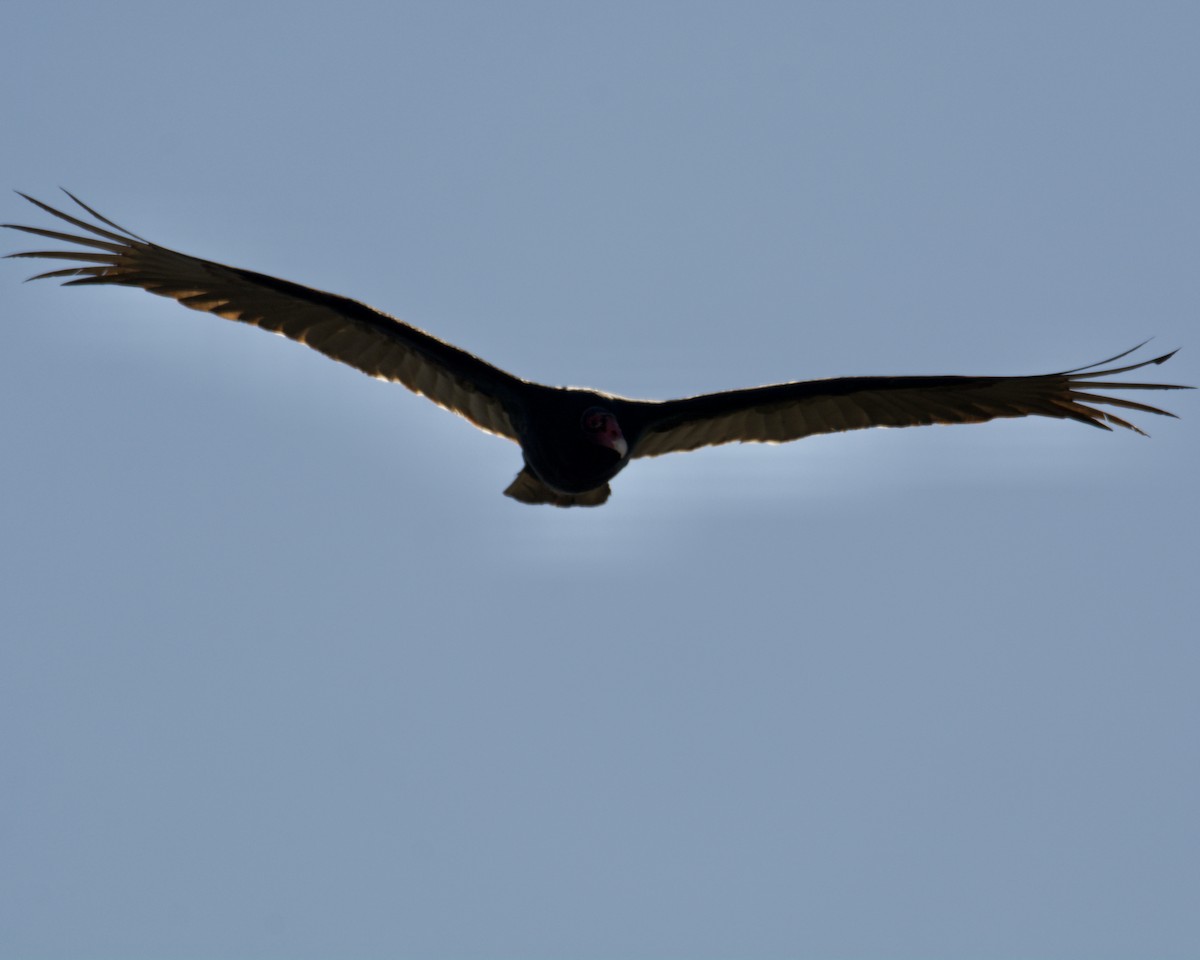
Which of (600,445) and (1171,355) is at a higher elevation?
(1171,355)

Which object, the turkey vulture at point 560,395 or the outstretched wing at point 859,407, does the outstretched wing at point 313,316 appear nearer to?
the turkey vulture at point 560,395

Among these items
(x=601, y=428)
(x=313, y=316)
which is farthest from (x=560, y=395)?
(x=313, y=316)

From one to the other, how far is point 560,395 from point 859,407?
1.85 m

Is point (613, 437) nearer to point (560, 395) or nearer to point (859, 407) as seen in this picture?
point (560, 395)

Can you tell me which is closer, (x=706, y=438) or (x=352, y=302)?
(x=352, y=302)

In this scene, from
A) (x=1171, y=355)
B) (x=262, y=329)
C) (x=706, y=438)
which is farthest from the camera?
(x=706, y=438)

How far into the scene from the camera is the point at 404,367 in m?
8.98

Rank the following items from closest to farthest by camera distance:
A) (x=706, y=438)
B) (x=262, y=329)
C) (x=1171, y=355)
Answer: (x=1171, y=355) → (x=262, y=329) → (x=706, y=438)

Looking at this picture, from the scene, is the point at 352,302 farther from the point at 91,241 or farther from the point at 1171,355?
the point at 1171,355

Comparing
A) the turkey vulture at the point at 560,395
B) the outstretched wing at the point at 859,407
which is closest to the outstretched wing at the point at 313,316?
the turkey vulture at the point at 560,395

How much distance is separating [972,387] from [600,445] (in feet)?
7.26

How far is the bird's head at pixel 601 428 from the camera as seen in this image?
8297 mm

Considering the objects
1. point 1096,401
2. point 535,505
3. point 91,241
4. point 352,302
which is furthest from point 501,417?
point 1096,401

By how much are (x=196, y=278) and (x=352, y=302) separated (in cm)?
83
